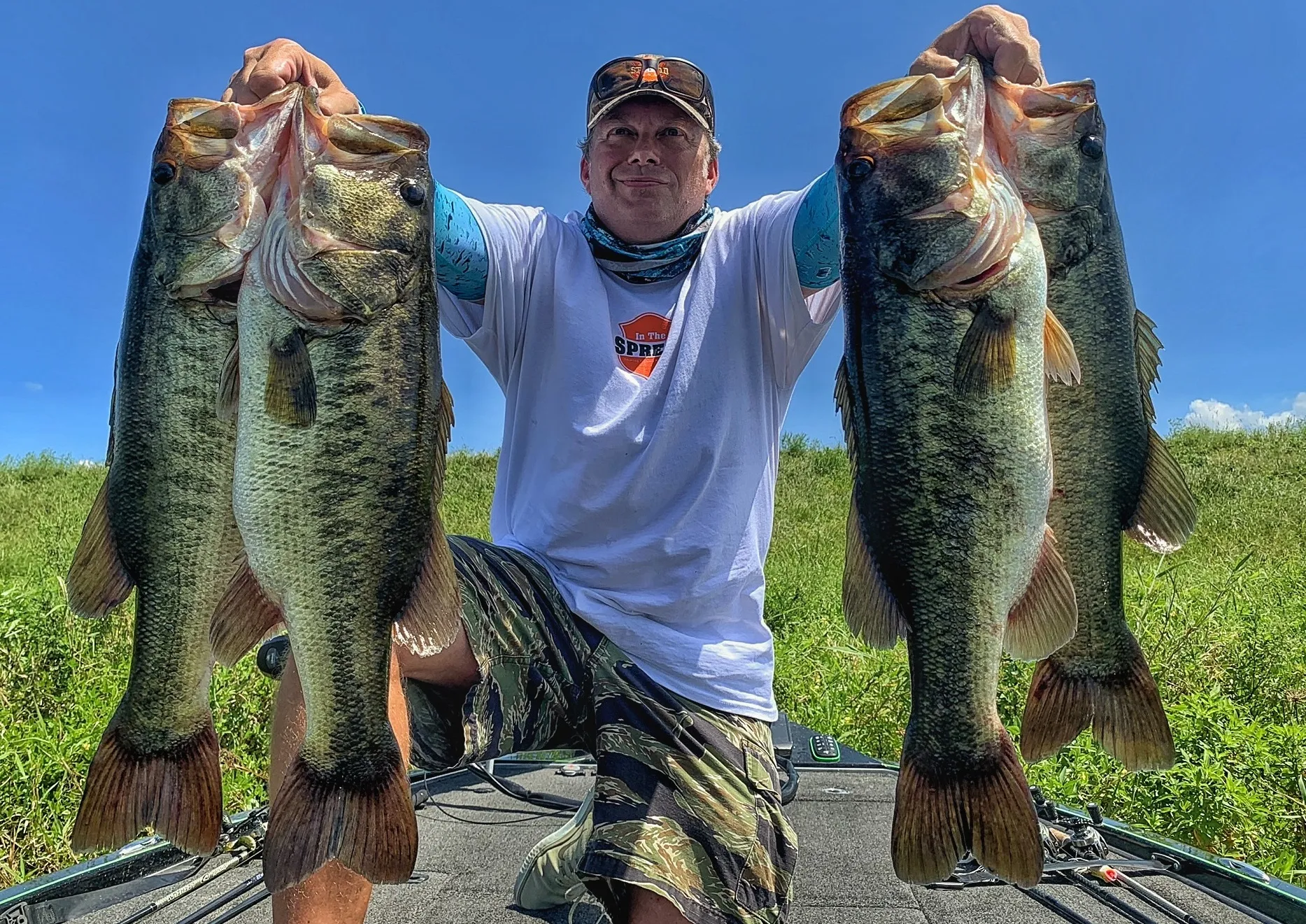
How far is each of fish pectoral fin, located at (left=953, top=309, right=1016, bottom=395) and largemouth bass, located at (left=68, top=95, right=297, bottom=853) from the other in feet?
5.80

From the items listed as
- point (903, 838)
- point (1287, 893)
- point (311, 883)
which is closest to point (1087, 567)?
point (903, 838)

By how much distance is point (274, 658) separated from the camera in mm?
2812

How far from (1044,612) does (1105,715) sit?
0.96ft

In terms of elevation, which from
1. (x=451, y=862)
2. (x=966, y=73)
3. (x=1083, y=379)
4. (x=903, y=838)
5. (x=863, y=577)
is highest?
(x=966, y=73)

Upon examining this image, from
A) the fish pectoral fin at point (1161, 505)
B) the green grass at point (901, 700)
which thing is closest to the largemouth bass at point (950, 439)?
the fish pectoral fin at point (1161, 505)

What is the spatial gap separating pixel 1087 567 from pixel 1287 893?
6.09ft

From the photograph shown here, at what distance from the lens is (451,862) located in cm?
382

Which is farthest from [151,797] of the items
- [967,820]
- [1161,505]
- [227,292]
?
[1161,505]

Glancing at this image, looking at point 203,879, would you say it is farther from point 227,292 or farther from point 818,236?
point 818,236

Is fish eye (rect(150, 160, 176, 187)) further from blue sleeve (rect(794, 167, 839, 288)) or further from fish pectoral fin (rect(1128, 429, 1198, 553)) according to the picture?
fish pectoral fin (rect(1128, 429, 1198, 553))

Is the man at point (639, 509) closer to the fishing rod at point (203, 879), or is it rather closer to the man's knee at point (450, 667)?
the man's knee at point (450, 667)

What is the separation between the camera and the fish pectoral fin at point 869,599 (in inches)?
86.7

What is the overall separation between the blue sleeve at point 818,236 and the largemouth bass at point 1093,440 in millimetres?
771

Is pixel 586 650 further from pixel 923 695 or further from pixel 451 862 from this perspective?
pixel 451 862
